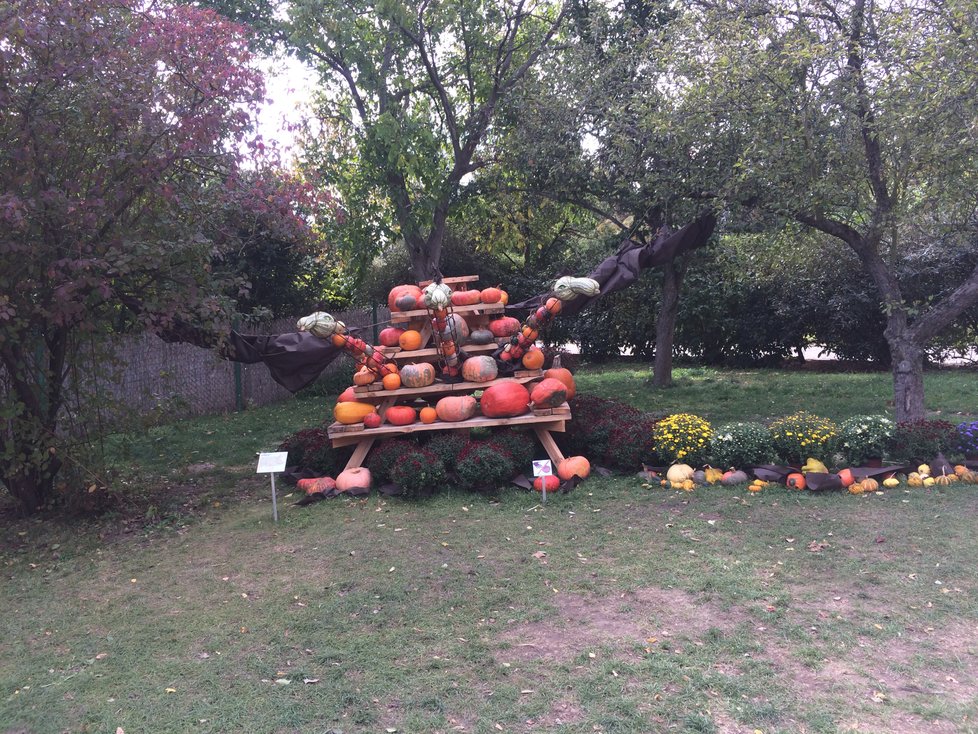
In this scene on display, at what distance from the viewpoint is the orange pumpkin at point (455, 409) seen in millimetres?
7297

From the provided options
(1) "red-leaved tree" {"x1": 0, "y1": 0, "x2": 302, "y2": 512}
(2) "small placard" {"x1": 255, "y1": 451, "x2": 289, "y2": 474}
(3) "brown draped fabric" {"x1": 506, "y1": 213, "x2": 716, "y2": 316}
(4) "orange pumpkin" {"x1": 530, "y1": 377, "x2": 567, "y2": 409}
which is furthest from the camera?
(3) "brown draped fabric" {"x1": 506, "y1": 213, "x2": 716, "y2": 316}

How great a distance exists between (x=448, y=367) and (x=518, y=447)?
3.59 ft

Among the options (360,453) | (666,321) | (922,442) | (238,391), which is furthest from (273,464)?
(666,321)

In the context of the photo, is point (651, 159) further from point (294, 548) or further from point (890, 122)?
point (294, 548)

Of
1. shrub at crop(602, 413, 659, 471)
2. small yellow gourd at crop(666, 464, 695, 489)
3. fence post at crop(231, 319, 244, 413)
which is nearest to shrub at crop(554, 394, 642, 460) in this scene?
shrub at crop(602, 413, 659, 471)

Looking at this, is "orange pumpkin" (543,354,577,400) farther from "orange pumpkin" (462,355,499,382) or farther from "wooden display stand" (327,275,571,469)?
"orange pumpkin" (462,355,499,382)

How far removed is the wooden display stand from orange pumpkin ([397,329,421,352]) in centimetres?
4

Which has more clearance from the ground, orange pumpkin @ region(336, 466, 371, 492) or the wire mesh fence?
the wire mesh fence

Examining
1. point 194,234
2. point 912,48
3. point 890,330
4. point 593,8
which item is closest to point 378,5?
point 593,8

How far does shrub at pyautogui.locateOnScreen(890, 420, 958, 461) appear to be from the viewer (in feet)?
22.6

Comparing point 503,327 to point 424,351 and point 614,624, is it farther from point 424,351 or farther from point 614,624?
point 614,624

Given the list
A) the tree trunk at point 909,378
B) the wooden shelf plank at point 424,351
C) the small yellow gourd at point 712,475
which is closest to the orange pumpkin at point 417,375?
the wooden shelf plank at point 424,351

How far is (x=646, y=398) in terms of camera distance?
12312 mm

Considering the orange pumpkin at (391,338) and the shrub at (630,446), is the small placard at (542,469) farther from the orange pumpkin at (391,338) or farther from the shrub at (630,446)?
the orange pumpkin at (391,338)
